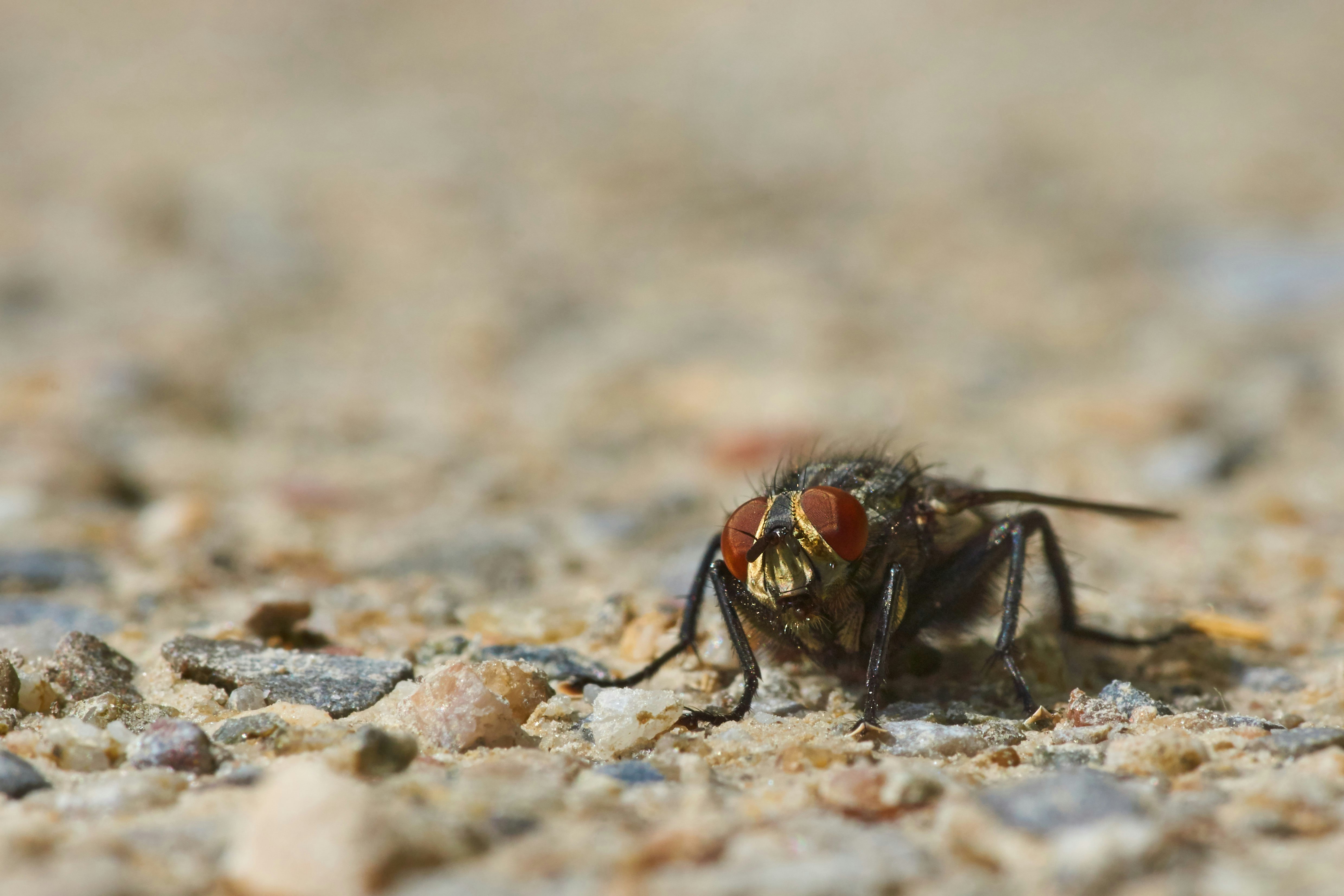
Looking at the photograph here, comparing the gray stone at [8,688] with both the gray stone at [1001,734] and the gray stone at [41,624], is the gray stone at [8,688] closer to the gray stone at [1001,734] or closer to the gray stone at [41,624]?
the gray stone at [41,624]

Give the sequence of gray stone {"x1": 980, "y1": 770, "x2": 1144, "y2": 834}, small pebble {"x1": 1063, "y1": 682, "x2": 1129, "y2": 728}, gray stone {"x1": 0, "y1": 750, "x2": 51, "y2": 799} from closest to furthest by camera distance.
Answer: gray stone {"x1": 980, "y1": 770, "x2": 1144, "y2": 834} < gray stone {"x1": 0, "y1": 750, "x2": 51, "y2": 799} < small pebble {"x1": 1063, "y1": 682, "x2": 1129, "y2": 728}

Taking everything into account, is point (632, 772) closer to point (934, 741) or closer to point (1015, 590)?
point (934, 741)

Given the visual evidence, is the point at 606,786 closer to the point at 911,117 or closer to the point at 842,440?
the point at 842,440

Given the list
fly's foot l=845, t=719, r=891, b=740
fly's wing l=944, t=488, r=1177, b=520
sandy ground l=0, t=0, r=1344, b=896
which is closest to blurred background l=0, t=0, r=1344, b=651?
sandy ground l=0, t=0, r=1344, b=896

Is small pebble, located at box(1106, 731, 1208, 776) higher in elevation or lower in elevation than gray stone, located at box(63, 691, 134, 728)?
lower

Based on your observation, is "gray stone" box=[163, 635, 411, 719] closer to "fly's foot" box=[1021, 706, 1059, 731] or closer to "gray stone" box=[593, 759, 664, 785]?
"gray stone" box=[593, 759, 664, 785]

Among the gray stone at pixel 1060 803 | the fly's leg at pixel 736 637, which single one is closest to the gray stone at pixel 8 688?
the fly's leg at pixel 736 637
